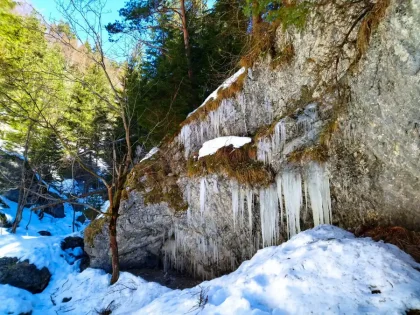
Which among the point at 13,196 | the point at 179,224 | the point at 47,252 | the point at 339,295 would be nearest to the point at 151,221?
the point at 179,224

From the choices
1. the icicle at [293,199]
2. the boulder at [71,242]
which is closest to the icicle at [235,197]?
the icicle at [293,199]

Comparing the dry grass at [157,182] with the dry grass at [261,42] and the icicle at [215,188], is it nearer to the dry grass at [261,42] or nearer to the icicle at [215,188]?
the icicle at [215,188]

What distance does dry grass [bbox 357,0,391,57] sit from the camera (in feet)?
11.7

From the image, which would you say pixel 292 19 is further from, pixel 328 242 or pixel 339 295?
pixel 339 295

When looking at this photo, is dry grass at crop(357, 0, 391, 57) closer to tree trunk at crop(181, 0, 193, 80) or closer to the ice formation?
the ice formation

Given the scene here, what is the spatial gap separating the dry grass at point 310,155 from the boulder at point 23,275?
871 centimetres

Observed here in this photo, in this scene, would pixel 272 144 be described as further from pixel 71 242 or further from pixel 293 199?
pixel 71 242

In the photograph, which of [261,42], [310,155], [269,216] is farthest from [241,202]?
[261,42]

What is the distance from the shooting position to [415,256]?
281 cm

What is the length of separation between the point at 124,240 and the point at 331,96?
7229 millimetres

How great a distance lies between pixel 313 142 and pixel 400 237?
210 cm

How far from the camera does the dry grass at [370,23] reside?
356 cm

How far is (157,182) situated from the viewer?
8188mm

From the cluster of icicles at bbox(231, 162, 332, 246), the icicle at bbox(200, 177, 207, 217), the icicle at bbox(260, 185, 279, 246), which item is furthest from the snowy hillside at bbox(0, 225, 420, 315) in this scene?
the icicle at bbox(200, 177, 207, 217)
